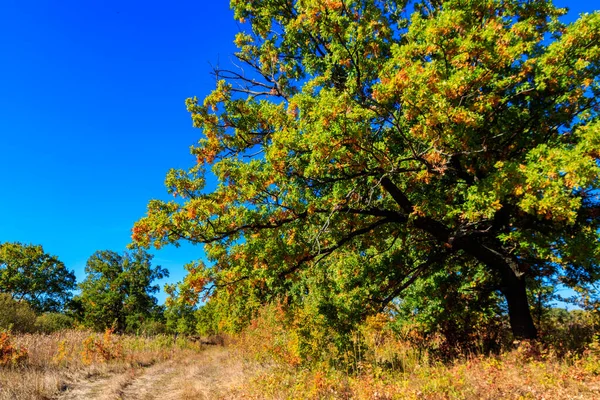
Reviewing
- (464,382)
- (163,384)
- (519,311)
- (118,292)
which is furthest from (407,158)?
(118,292)

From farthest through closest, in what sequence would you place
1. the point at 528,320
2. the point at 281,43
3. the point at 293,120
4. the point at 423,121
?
the point at 281,43 → the point at 528,320 → the point at 293,120 → the point at 423,121

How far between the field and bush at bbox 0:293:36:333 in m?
6.00

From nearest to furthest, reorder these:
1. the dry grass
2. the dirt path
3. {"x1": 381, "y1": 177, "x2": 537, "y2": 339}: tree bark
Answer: the dry grass, {"x1": 381, "y1": 177, "x2": 537, "y2": 339}: tree bark, the dirt path

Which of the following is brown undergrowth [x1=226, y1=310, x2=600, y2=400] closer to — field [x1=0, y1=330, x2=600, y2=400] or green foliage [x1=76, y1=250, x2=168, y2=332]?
field [x1=0, y1=330, x2=600, y2=400]

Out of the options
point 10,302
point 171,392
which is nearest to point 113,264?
point 10,302

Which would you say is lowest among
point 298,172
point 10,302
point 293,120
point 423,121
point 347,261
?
point 10,302

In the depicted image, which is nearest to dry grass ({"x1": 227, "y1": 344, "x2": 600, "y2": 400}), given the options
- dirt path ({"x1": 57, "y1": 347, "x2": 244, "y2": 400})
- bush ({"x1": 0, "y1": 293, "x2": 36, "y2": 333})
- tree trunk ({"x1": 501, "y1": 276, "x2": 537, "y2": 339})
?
Answer: tree trunk ({"x1": 501, "y1": 276, "x2": 537, "y2": 339})

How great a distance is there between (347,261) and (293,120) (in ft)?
14.4

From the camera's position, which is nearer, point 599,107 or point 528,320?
point 599,107

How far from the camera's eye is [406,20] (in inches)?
398

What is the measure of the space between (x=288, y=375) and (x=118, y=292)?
46.0m

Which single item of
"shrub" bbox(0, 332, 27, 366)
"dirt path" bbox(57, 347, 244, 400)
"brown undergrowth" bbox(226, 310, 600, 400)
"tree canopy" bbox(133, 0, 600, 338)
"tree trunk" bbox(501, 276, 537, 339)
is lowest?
"dirt path" bbox(57, 347, 244, 400)

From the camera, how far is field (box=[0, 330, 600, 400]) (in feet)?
19.2

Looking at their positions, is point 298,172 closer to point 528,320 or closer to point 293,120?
point 293,120
